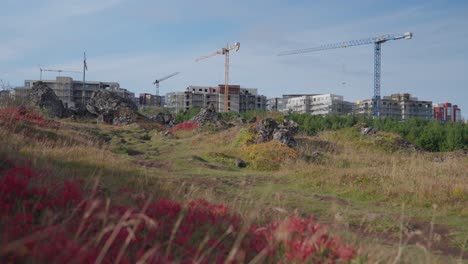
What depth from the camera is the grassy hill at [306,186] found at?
6613mm

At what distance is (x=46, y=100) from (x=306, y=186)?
2780cm

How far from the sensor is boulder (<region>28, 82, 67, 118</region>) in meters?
34.1

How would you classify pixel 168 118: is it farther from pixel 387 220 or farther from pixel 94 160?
pixel 387 220

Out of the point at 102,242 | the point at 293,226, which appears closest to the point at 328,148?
the point at 293,226

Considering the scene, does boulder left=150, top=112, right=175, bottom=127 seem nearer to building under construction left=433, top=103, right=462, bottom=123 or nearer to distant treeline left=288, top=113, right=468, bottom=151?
distant treeline left=288, top=113, right=468, bottom=151

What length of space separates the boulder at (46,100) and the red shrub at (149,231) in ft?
99.3

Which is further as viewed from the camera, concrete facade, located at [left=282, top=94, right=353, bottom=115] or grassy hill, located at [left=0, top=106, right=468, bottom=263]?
concrete facade, located at [left=282, top=94, right=353, bottom=115]

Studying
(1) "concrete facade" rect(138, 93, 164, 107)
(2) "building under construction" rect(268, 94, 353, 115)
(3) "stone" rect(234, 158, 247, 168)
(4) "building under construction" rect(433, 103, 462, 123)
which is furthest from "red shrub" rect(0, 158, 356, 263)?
(4) "building under construction" rect(433, 103, 462, 123)

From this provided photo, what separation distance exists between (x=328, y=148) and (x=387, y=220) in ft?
46.0

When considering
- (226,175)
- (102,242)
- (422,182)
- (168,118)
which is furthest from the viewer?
(168,118)

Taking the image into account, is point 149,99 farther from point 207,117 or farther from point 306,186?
point 306,186

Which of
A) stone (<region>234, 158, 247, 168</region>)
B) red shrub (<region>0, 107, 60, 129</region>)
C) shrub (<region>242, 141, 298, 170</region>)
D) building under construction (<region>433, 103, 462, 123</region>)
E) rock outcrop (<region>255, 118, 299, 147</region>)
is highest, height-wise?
building under construction (<region>433, 103, 462, 123</region>)

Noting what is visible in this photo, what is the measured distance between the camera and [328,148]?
22.2 metres

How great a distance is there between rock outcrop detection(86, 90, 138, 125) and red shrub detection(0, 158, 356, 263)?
30142 millimetres
